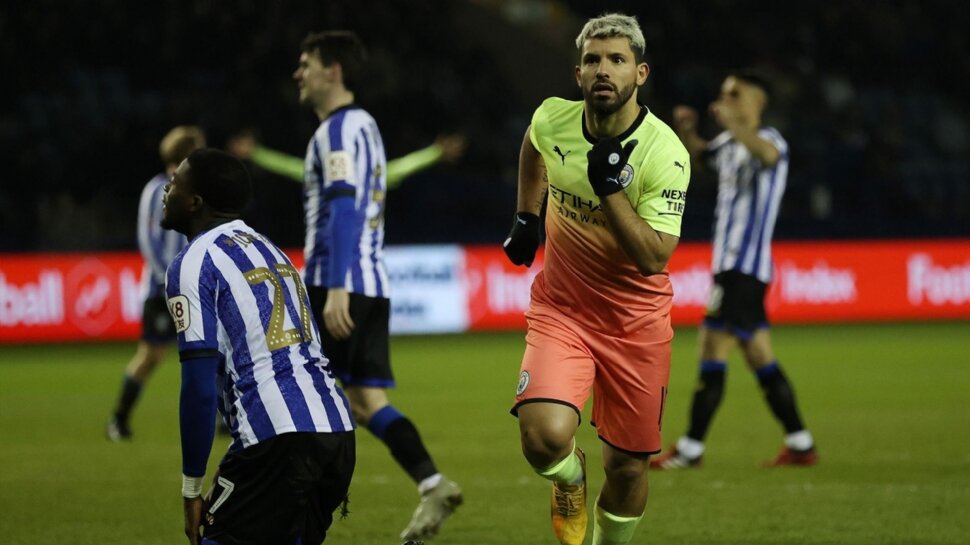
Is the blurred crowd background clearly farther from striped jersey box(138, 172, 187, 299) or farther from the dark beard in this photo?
the dark beard

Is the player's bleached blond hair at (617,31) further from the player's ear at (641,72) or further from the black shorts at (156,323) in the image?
the black shorts at (156,323)

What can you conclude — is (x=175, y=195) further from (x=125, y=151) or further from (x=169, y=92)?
Answer: (x=169, y=92)

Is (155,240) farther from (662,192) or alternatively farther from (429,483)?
(662,192)

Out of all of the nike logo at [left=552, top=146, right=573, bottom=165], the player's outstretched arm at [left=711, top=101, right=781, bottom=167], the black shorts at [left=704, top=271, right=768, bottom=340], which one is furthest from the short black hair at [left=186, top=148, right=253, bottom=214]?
the black shorts at [left=704, top=271, right=768, bottom=340]

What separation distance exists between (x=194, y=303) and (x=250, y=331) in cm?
20

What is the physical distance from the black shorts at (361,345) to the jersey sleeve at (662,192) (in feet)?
6.86

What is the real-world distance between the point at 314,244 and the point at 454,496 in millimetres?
1539

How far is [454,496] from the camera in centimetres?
629

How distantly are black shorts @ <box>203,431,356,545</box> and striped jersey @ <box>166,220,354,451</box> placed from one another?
0.15 feet

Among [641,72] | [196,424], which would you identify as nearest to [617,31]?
[641,72]

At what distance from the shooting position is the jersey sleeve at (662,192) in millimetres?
5152

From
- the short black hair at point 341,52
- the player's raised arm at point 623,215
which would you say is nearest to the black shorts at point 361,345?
the short black hair at point 341,52

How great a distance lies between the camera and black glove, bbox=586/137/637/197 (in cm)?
490

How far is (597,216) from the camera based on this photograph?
537cm
